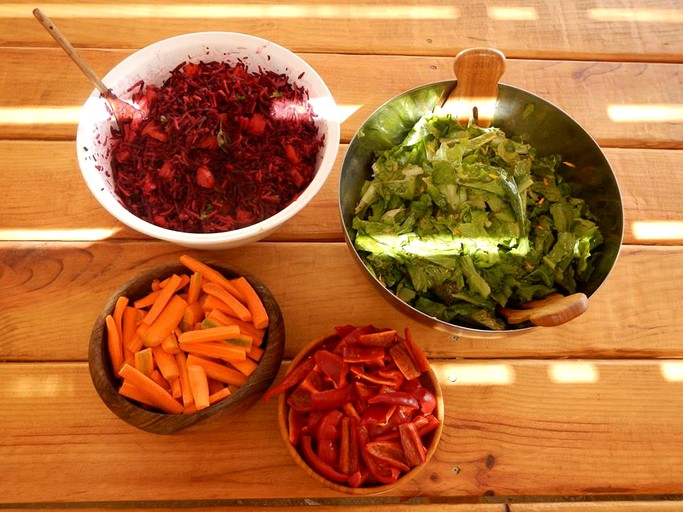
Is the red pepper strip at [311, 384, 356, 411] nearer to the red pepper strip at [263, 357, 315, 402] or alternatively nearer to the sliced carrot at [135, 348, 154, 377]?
the red pepper strip at [263, 357, 315, 402]

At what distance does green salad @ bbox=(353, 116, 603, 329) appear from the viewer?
136 cm

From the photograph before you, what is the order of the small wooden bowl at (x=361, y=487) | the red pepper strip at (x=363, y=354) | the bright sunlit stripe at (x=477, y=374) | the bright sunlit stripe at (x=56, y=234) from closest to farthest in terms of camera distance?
the small wooden bowl at (x=361, y=487) → the red pepper strip at (x=363, y=354) → the bright sunlit stripe at (x=477, y=374) → the bright sunlit stripe at (x=56, y=234)

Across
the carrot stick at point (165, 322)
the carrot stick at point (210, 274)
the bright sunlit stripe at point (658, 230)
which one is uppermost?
the carrot stick at point (210, 274)

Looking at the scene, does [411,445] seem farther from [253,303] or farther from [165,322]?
[165,322]

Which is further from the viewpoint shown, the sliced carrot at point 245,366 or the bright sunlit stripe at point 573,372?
the bright sunlit stripe at point 573,372

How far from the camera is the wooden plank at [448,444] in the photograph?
1.33m

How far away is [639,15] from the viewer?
2.01 meters

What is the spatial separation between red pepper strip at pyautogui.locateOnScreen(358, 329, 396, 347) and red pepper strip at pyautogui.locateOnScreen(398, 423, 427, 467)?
19cm

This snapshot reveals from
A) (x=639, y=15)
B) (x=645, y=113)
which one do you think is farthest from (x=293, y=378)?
(x=639, y=15)

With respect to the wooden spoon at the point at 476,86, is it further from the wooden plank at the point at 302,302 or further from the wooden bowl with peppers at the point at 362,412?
the wooden bowl with peppers at the point at 362,412

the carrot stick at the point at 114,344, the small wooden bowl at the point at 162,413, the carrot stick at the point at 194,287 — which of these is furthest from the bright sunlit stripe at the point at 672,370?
the carrot stick at the point at 114,344

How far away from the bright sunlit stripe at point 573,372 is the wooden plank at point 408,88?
0.75 meters

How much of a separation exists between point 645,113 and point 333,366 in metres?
1.41

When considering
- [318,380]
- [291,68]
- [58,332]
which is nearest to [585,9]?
[291,68]
